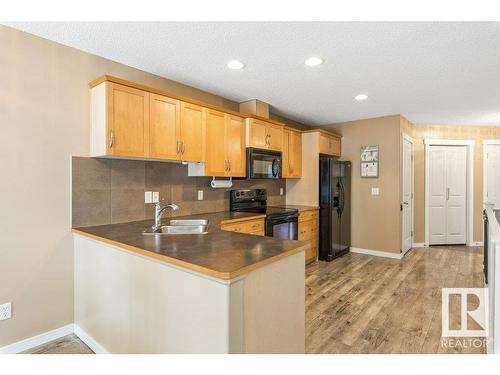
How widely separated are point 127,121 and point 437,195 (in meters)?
5.77

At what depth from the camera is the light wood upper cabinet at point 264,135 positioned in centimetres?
369

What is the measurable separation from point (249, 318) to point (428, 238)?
5.46 meters

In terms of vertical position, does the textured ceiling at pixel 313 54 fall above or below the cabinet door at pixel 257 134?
above

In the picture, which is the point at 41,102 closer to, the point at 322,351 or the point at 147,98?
the point at 147,98

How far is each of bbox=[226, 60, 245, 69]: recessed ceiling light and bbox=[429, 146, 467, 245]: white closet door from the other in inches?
182

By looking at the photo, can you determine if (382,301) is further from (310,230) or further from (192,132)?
(192,132)

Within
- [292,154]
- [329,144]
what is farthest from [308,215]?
[329,144]

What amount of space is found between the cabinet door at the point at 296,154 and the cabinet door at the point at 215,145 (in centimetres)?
155

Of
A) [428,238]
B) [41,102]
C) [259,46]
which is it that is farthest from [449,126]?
[41,102]

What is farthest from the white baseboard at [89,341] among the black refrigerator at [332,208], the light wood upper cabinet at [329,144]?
the light wood upper cabinet at [329,144]

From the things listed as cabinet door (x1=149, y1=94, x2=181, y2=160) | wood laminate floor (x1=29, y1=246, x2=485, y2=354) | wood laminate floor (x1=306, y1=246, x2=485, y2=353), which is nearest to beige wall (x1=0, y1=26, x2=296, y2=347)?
wood laminate floor (x1=29, y1=246, x2=485, y2=354)

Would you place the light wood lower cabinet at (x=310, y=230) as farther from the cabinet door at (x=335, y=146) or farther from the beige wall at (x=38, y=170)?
the beige wall at (x=38, y=170)

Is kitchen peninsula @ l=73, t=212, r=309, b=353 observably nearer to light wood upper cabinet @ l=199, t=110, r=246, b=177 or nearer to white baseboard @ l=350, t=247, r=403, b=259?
light wood upper cabinet @ l=199, t=110, r=246, b=177

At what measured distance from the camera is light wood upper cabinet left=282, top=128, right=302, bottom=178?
4.41 metres
